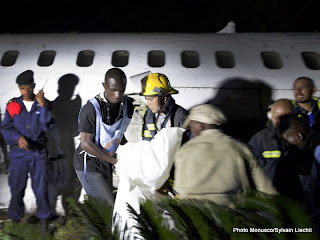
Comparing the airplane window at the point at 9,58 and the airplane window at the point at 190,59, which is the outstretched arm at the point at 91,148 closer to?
the airplane window at the point at 190,59

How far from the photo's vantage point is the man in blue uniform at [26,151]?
488 centimetres

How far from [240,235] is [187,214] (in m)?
0.19

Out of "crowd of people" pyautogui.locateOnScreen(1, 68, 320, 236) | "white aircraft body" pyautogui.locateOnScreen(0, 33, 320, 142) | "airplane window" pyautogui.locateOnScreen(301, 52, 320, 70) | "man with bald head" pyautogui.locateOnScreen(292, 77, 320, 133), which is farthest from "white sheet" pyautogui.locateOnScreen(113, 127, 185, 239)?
"airplane window" pyautogui.locateOnScreen(301, 52, 320, 70)

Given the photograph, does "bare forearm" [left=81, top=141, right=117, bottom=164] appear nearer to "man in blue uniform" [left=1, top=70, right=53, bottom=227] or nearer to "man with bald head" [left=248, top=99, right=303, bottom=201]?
"man in blue uniform" [left=1, top=70, right=53, bottom=227]

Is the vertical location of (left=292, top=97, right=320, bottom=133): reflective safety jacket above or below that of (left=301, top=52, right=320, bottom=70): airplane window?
below

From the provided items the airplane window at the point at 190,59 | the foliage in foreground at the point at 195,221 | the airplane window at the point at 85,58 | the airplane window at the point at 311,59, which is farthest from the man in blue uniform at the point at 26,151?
the airplane window at the point at 311,59

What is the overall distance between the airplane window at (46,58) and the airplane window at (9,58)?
1.58ft

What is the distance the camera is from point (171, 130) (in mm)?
2998

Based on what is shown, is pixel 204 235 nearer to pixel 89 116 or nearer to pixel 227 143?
pixel 227 143

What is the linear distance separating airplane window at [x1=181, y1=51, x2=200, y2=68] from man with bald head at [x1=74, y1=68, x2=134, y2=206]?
2.11 meters

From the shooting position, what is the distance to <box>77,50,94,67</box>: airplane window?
20.1ft

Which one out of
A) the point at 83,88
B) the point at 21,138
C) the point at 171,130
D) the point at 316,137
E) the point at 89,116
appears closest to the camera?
the point at 171,130

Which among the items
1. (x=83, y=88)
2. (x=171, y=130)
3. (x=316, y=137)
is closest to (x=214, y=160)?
(x=171, y=130)
